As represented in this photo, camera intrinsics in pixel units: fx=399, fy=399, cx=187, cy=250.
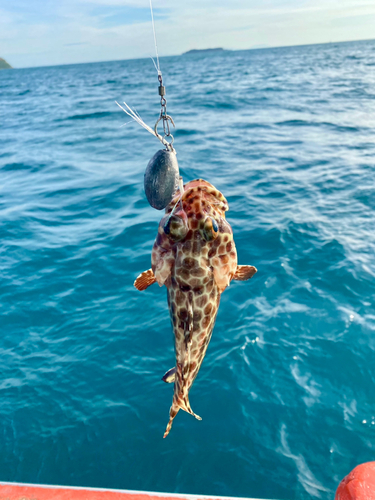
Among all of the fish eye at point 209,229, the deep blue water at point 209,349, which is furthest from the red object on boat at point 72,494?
the deep blue water at point 209,349

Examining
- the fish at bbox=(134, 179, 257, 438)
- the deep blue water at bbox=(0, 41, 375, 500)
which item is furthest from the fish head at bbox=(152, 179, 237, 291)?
the deep blue water at bbox=(0, 41, 375, 500)

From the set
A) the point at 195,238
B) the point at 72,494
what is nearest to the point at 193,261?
the point at 195,238

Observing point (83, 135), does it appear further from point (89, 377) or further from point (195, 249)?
point (195, 249)

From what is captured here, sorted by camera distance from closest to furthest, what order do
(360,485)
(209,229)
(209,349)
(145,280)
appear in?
(209,229) < (145,280) < (360,485) < (209,349)

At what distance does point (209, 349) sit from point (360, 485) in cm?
575

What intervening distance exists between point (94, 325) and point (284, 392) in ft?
15.4

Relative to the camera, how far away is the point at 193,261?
316 cm

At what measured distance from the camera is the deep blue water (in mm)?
6973

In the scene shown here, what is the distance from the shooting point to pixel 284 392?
7973 mm

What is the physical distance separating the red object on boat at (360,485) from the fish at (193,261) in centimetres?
184

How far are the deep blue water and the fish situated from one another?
4.69 m

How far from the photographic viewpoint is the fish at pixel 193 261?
3145mm

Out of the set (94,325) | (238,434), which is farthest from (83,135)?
(238,434)

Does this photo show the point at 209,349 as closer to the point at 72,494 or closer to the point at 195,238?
the point at 72,494
